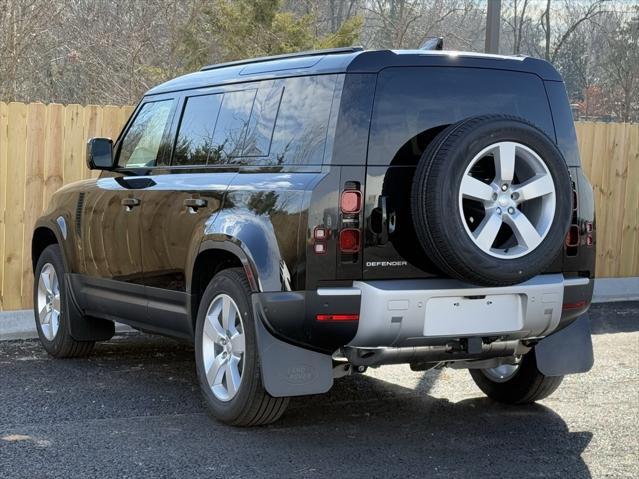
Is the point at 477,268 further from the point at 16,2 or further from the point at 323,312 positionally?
the point at 16,2

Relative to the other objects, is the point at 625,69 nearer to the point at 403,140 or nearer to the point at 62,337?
the point at 62,337

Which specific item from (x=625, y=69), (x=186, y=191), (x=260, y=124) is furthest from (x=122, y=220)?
(x=625, y=69)

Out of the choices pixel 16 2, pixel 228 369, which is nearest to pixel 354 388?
pixel 228 369

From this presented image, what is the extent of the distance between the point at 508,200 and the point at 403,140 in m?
0.61

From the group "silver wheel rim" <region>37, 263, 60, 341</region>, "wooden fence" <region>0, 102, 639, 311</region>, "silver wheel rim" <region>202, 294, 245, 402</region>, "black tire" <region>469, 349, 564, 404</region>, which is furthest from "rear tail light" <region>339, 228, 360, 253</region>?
"wooden fence" <region>0, 102, 639, 311</region>

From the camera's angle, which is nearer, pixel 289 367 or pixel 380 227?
pixel 380 227

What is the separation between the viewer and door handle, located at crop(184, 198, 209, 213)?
19.3ft

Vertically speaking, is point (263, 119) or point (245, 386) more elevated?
point (263, 119)

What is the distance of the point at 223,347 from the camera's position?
18.7 ft

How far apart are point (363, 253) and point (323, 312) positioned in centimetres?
35

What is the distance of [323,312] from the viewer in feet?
16.4

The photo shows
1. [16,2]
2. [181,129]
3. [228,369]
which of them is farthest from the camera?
[16,2]

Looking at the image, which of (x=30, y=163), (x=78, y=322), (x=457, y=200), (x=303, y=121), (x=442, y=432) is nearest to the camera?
(x=457, y=200)

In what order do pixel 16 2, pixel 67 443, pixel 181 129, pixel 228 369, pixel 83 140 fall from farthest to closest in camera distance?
1. pixel 16 2
2. pixel 83 140
3. pixel 181 129
4. pixel 228 369
5. pixel 67 443
